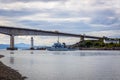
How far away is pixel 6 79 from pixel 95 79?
31.0ft

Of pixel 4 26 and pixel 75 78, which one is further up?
pixel 4 26

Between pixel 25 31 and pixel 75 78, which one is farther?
pixel 25 31

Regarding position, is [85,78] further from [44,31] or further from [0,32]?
[44,31]

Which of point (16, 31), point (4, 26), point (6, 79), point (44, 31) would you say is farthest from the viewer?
point (44, 31)

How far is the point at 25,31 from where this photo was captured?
6471 inches

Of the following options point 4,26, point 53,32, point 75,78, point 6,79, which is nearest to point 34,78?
point 75,78

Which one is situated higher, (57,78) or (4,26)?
(4,26)

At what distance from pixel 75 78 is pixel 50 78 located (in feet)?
8.14

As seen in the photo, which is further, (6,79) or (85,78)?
(85,78)

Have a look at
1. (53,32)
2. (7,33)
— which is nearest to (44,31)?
(53,32)

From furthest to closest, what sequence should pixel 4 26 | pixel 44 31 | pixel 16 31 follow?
pixel 44 31
pixel 16 31
pixel 4 26

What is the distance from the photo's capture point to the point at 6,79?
1070 inches

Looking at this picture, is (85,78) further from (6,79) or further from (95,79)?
(6,79)

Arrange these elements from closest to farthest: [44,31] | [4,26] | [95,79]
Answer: [95,79]
[4,26]
[44,31]
